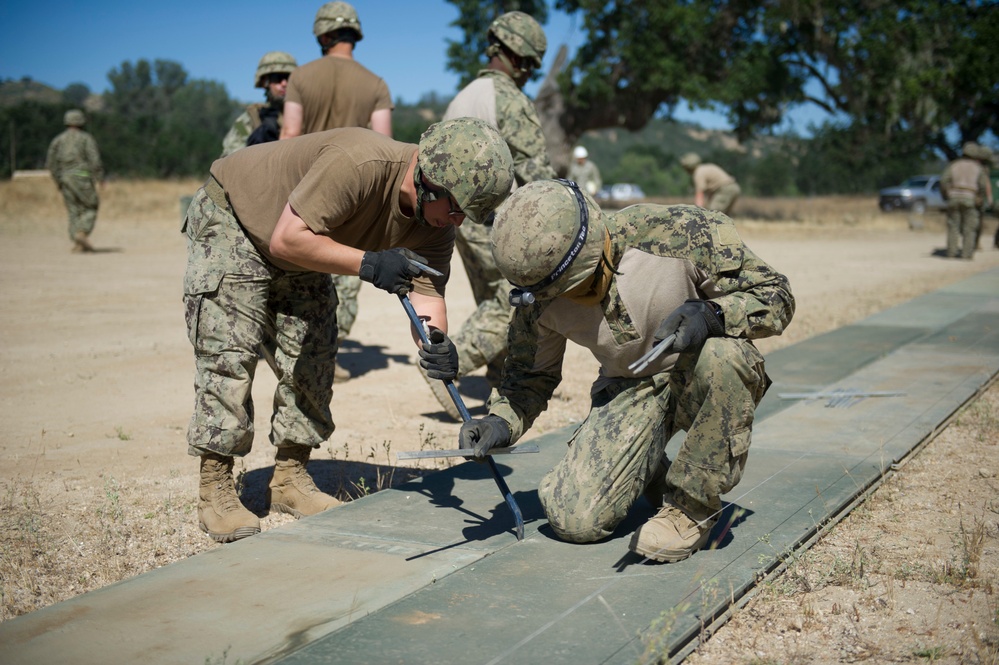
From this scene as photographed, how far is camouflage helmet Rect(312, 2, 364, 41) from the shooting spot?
6.18 m

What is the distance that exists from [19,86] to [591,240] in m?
146

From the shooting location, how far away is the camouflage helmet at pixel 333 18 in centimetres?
618

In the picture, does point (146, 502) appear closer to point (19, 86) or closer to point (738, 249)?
point (738, 249)

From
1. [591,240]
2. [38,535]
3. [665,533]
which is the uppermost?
[591,240]

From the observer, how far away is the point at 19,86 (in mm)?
130875

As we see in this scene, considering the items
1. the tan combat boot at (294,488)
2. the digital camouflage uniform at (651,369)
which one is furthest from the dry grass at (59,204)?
the digital camouflage uniform at (651,369)

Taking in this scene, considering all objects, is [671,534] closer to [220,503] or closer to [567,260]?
[567,260]

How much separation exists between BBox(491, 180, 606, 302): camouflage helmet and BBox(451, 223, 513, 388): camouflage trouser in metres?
2.52

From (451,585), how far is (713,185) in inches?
582

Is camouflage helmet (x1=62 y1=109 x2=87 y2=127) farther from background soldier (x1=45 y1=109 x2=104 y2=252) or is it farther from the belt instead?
the belt

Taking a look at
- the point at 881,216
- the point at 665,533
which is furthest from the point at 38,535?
the point at 881,216

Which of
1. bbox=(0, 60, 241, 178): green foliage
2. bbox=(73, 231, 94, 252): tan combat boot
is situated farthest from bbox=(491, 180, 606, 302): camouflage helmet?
bbox=(0, 60, 241, 178): green foliage

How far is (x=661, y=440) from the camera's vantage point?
368cm

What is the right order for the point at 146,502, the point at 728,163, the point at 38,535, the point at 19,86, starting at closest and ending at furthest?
1. the point at 38,535
2. the point at 146,502
3. the point at 728,163
4. the point at 19,86
